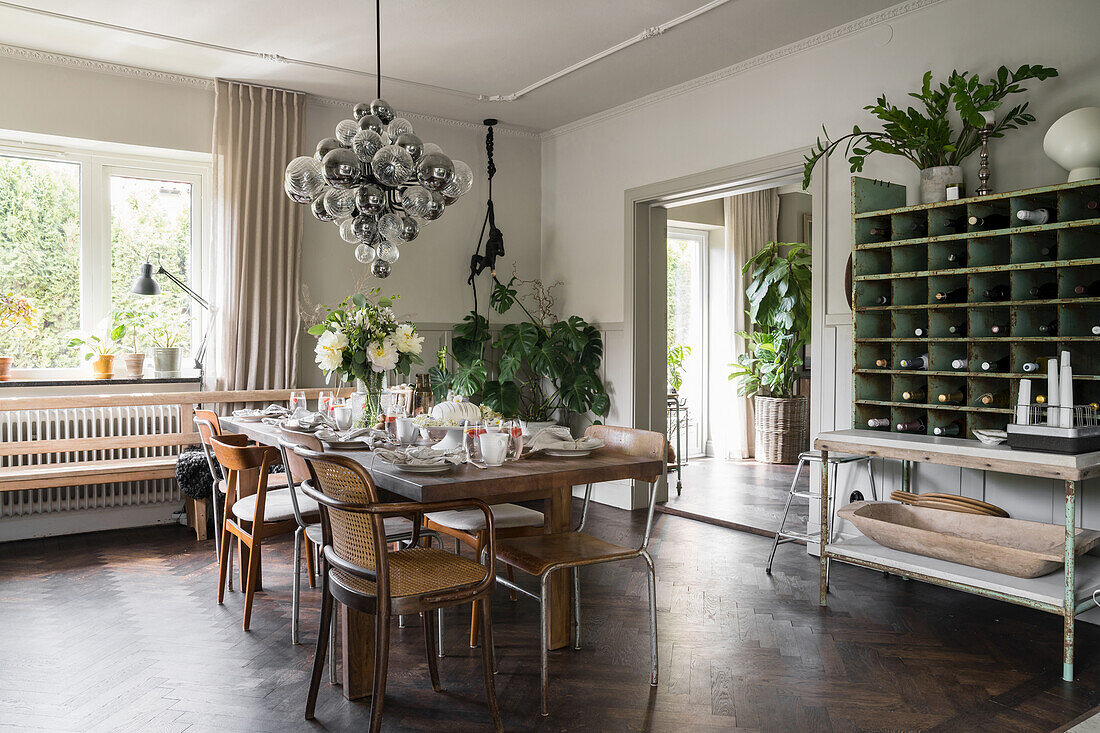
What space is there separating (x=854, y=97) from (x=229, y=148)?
4012 millimetres

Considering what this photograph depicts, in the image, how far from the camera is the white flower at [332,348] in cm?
327

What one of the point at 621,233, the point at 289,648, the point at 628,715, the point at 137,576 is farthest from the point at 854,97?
the point at 137,576

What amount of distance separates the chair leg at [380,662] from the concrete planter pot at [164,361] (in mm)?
3841

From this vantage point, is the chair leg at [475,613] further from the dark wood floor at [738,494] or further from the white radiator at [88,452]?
the white radiator at [88,452]

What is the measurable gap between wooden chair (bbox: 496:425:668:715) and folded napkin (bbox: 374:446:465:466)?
1.31 feet

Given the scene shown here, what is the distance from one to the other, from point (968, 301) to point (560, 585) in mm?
2227

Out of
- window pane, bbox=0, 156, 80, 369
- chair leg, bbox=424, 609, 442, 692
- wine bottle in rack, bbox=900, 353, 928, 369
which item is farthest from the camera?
window pane, bbox=0, 156, 80, 369

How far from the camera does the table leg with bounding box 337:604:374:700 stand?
2.65 m

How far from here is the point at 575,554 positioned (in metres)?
2.69

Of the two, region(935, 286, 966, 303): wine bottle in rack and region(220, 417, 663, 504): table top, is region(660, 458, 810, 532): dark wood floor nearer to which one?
region(935, 286, 966, 303): wine bottle in rack

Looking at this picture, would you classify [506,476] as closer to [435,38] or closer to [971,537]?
[971,537]

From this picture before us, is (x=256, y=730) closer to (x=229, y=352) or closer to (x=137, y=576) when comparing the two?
(x=137, y=576)

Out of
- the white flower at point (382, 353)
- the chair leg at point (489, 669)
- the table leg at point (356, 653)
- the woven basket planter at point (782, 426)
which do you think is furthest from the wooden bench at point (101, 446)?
the woven basket planter at point (782, 426)

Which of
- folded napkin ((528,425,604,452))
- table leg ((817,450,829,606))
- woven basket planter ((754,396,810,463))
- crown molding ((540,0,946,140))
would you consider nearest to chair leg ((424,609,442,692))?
folded napkin ((528,425,604,452))
